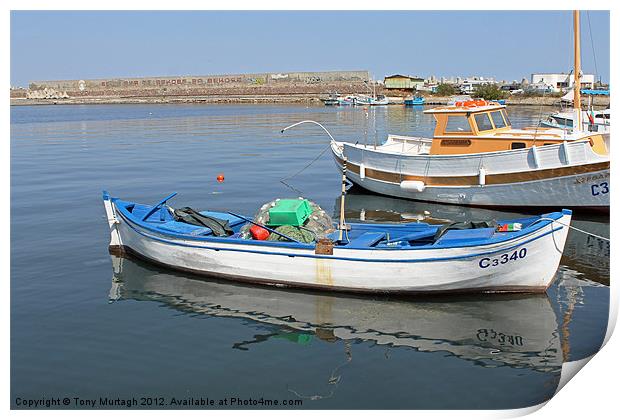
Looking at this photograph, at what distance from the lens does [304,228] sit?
12.7 metres

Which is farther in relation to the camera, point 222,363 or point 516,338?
point 516,338

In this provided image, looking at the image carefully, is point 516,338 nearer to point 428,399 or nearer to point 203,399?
point 428,399

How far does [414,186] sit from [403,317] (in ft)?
31.5

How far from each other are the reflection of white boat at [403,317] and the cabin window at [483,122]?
28.7 ft

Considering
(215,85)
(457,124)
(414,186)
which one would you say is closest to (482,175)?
(457,124)

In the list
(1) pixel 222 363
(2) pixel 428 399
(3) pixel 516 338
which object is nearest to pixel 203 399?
(1) pixel 222 363

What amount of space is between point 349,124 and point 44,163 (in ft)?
92.0

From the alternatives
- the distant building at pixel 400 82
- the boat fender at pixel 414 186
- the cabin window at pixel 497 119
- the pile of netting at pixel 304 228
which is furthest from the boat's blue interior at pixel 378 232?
the distant building at pixel 400 82

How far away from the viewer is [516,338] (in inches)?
395

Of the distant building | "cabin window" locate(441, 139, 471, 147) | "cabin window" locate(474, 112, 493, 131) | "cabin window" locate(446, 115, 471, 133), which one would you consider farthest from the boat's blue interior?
the distant building

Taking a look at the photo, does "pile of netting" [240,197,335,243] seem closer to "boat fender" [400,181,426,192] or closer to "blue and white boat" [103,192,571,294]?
"blue and white boat" [103,192,571,294]

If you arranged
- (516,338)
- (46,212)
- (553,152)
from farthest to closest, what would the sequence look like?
(46,212)
(553,152)
(516,338)

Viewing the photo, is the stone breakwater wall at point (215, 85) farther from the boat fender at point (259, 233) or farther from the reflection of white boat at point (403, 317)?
the reflection of white boat at point (403, 317)

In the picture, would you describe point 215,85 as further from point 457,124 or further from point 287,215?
point 287,215
